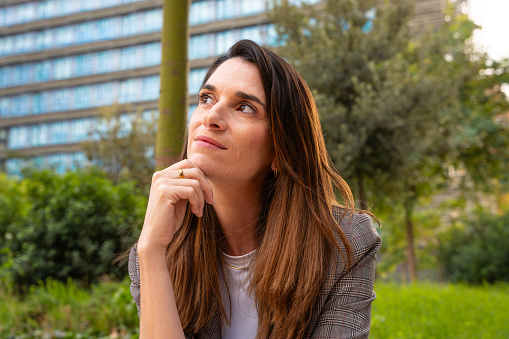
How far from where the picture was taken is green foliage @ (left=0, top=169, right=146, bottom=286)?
699cm

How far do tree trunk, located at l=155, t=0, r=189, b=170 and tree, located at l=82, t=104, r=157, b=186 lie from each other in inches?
745

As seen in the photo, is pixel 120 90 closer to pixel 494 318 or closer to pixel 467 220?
pixel 467 220

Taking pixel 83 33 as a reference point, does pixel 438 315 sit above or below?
below

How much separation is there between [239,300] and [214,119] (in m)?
0.91

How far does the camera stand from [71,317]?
449cm

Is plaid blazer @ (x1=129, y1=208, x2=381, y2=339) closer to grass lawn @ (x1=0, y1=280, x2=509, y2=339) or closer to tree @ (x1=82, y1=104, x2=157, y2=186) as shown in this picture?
grass lawn @ (x1=0, y1=280, x2=509, y2=339)

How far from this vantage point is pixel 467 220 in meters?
14.8

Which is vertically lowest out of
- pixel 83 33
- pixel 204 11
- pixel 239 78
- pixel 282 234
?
pixel 282 234

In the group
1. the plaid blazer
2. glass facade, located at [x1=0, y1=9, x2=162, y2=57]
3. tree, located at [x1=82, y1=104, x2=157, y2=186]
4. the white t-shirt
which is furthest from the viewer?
glass facade, located at [x1=0, y1=9, x2=162, y2=57]

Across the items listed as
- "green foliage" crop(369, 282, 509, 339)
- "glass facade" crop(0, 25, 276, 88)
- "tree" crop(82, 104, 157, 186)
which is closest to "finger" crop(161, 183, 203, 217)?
"green foliage" crop(369, 282, 509, 339)

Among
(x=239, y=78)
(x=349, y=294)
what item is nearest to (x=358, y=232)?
(x=349, y=294)

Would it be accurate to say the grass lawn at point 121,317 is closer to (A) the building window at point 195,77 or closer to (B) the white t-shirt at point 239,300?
(B) the white t-shirt at point 239,300

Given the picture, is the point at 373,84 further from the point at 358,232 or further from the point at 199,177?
the point at 199,177

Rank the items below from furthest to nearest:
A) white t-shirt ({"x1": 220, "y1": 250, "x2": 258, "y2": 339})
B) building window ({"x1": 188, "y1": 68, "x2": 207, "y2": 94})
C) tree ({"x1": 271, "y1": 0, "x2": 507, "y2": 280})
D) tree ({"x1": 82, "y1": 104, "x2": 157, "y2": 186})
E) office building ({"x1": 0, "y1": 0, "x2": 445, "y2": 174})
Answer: office building ({"x1": 0, "y1": 0, "x2": 445, "y2": 174}), building window ({"x1": 188, "y1": 68, "x2": 207, "y2": 94}), tree ({"x1": 82, "y1": 104, "x2": 157, "y2": 186}), tree ({"x1": 271, "y1": 0, "x2": 507, "y2": 280}), white t-shirt ({"x1": 220, "y1": 250, "x2": 258, "y2": 339})
